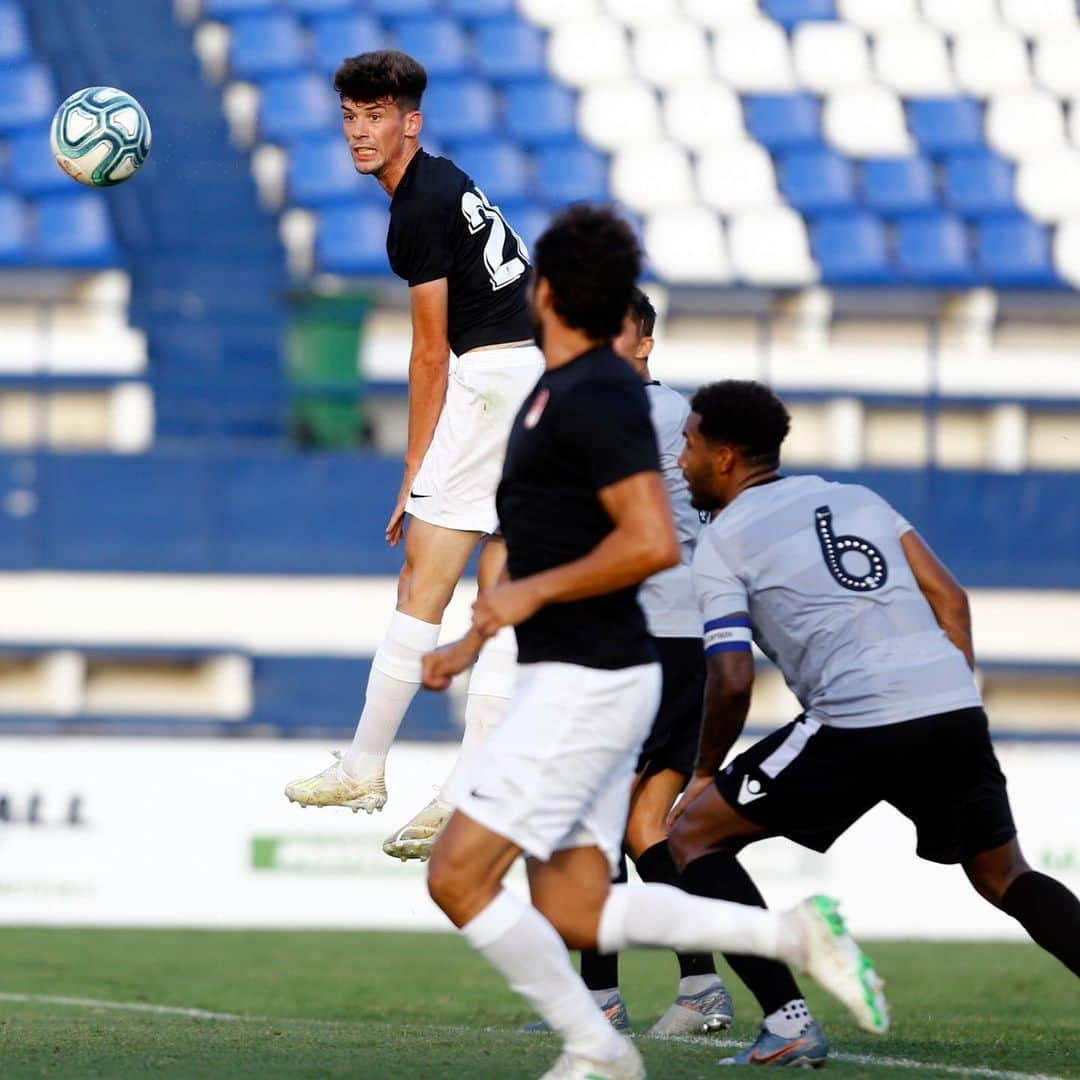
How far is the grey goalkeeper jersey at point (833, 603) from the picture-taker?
5.30m

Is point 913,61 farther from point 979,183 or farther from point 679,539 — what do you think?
point 679,539

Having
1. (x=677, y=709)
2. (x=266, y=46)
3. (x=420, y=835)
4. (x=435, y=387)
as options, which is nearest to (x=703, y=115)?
(x=266, y=46)

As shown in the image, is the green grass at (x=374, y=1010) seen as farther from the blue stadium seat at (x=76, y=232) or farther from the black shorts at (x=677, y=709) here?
the blue stadium seat at (x=76, y=232)

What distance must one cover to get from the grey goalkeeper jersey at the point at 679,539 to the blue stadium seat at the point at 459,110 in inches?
511

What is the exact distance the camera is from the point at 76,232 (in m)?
17.0

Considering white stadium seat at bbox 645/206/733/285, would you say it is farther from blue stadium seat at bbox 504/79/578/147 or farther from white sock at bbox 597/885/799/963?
white sock at bbox 597/885/799/963

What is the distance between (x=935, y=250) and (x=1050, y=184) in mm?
1909

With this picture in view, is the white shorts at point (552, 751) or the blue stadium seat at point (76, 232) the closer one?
the white shorts at point (552, 751)

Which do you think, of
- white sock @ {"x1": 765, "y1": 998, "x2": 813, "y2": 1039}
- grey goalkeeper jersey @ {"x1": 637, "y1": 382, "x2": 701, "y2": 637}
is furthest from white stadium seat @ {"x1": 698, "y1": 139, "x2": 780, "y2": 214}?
white sock @ {"x1": 765, "y1": 998, "x2": 813, "y2": 1039}

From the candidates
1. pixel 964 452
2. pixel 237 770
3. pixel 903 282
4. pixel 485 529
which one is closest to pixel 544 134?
pixel 903 282

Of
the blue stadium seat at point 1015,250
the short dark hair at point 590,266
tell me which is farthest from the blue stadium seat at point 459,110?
the short dark hair at point 590,266

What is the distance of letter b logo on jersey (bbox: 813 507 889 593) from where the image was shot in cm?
534

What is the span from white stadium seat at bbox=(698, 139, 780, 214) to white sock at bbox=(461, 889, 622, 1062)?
15.1 meters

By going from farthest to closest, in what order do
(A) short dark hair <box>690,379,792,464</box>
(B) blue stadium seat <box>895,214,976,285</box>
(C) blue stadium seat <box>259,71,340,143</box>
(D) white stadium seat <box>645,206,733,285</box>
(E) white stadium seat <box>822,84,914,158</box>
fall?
(E) white stadium seat <box>822,84,914,158</box> → (C) blue stadium seat <box>259,71,340,143</box> → (D) white stadium seat <box>645,206,733,285</box> → (B) blue stadium seat <box>895,214,976,285</box> → (A) short dark hair <box>690,379,792,464</box>
